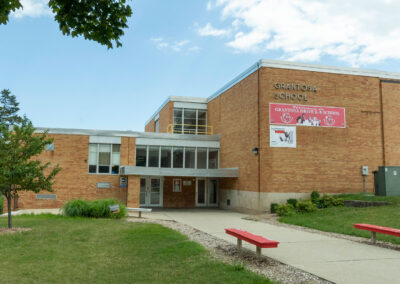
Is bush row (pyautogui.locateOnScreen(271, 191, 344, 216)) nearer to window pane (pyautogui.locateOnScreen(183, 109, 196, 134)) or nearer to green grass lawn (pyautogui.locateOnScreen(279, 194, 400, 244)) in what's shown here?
green grass lawn (pyautogui.locateOnScreen(279, 194, 400, 244))

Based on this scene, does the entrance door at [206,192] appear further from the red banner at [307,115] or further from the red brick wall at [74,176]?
the red banner at [307,115]

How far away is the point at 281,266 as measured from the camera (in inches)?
283

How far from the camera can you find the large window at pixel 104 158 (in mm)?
23203

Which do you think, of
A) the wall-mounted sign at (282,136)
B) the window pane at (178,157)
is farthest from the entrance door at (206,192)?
the wall-mounted sign at (282,136)

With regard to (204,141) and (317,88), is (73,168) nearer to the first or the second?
(204,141)

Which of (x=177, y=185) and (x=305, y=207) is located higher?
(x=177, y=185)

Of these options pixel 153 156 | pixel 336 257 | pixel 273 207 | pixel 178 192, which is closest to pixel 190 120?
pixel 153 156

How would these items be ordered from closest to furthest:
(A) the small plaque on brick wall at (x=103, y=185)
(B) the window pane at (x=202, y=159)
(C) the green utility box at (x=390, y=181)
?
(C) the green utility box at (x=390, y=181) → (A) the small plaque on brick wall at (x=103, y=185) → (B) the window pane at (x=202, y=159)

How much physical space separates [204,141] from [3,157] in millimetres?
14642

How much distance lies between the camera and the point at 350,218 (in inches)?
551

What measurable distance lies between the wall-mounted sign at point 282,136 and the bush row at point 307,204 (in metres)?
2.85

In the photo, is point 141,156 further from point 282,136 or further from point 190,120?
point 282,136

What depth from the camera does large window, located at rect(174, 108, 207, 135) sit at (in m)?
29.3

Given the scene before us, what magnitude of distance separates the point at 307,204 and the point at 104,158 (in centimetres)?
1264
